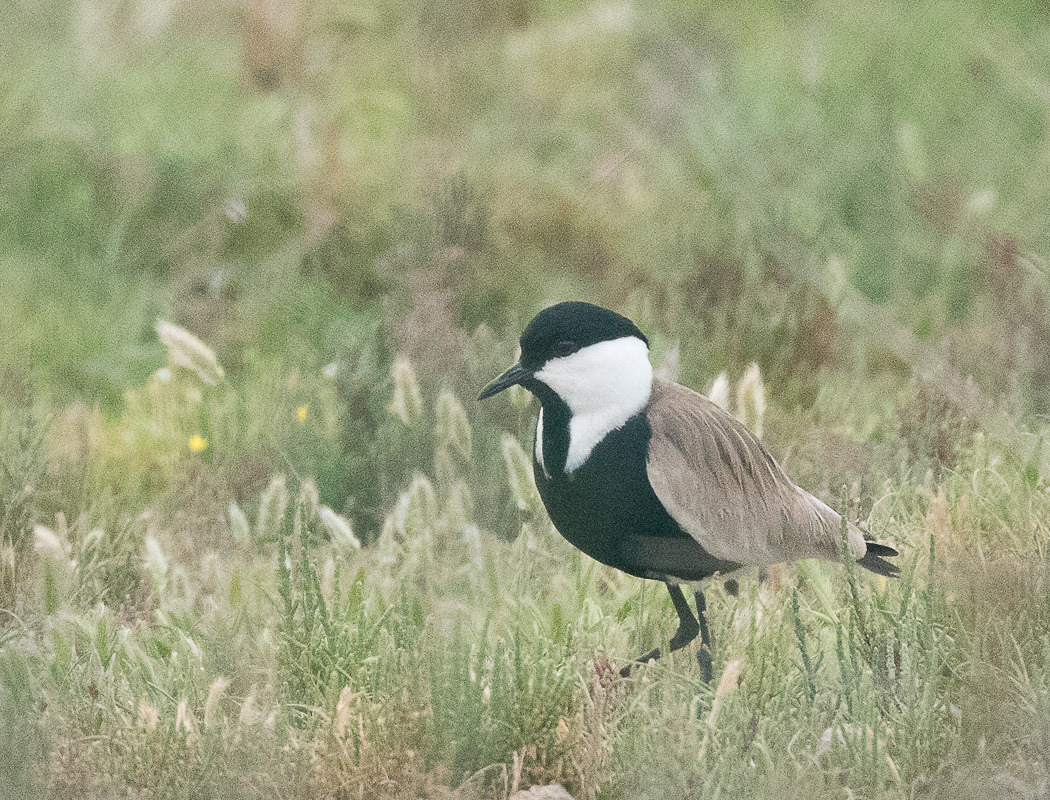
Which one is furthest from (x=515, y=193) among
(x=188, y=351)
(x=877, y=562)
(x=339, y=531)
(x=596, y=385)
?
(x=596, y=385)

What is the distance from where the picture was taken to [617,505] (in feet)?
8.55

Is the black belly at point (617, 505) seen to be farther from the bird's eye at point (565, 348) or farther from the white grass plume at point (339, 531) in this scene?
the white grass plume at point (339, 531)

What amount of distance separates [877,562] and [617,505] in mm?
721

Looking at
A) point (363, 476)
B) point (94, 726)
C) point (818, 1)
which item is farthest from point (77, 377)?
point (818, 1)

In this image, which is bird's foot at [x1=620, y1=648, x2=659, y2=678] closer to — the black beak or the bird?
the bird

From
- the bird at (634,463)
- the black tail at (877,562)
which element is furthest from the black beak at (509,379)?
the black tail at (877,562)

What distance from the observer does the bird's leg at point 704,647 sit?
9.28 feet

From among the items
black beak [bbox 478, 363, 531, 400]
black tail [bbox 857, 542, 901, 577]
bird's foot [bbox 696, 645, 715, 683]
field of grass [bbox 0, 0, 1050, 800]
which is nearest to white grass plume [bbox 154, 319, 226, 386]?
field of grass [bbox 0, 0, 1050, 800]

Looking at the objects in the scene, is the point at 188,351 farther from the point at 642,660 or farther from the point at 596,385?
the point at 642,660

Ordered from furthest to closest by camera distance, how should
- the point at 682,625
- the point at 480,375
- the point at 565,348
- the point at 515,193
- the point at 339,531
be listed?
the point at 515,193 → the point at 480,375 → the point at 339,531 → the point at 682,625 → the point at 565,348

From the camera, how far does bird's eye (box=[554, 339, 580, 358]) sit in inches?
100

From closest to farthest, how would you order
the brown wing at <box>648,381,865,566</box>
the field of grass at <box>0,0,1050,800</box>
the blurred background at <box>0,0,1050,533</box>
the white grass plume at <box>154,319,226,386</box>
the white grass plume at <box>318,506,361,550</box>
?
the field of grass at <box>0,0,1050,800</box> < the brown wing at <box>648,381,865,566</box> < the white grass plume at <box>318,506,361,550</box> < the white grass plume at <box>154,319,226,386</box> < the blurred background at <box>0,0,1050,533</box>

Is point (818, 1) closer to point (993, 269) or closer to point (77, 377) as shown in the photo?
point (993, 269)

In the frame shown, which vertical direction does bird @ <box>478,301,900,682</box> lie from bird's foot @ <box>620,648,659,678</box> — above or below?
above
